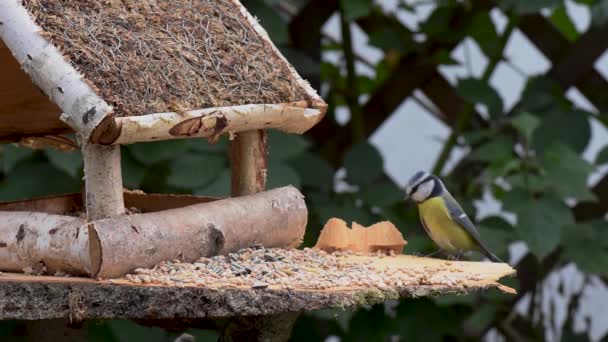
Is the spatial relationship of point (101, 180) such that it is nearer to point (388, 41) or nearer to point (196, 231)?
point (196, 231)

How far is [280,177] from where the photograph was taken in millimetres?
2326

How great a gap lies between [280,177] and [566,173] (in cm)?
64

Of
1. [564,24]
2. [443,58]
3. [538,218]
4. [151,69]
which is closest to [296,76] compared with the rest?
[151,69]

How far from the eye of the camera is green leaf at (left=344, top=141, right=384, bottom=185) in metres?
2.66

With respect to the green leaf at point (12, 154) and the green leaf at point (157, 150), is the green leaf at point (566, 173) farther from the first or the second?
the green leaf at point (12, 154)

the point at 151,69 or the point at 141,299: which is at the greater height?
the point at 151,69

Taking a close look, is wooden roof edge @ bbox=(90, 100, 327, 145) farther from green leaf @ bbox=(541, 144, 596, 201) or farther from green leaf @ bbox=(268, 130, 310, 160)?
green leaf @ bbox=(541, 144, 596, 201)

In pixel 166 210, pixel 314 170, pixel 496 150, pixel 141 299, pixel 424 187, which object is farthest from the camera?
pixel 314 170

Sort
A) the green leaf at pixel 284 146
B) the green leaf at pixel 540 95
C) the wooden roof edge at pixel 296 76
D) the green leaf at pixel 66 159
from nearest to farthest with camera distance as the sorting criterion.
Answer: the wooden roof edge at pixel 296 76 → the green leaf at pixel 66 159 → the green leaf at pixel 284 146 → the green leaf at pixel 540 95

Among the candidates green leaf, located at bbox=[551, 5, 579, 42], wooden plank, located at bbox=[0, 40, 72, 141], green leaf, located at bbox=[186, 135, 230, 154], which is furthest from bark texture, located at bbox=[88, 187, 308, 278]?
green leaf, located at bbox=[551, 5, 579, 42]

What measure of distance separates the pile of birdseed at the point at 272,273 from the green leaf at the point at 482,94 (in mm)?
1191

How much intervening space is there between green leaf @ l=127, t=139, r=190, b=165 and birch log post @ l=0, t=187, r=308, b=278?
28.5 inches

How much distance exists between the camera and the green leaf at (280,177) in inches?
90.9

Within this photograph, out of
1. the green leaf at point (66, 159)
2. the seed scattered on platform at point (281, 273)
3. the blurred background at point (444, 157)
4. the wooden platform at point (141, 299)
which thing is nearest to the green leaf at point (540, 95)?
the blurred background at point (444, 157)
